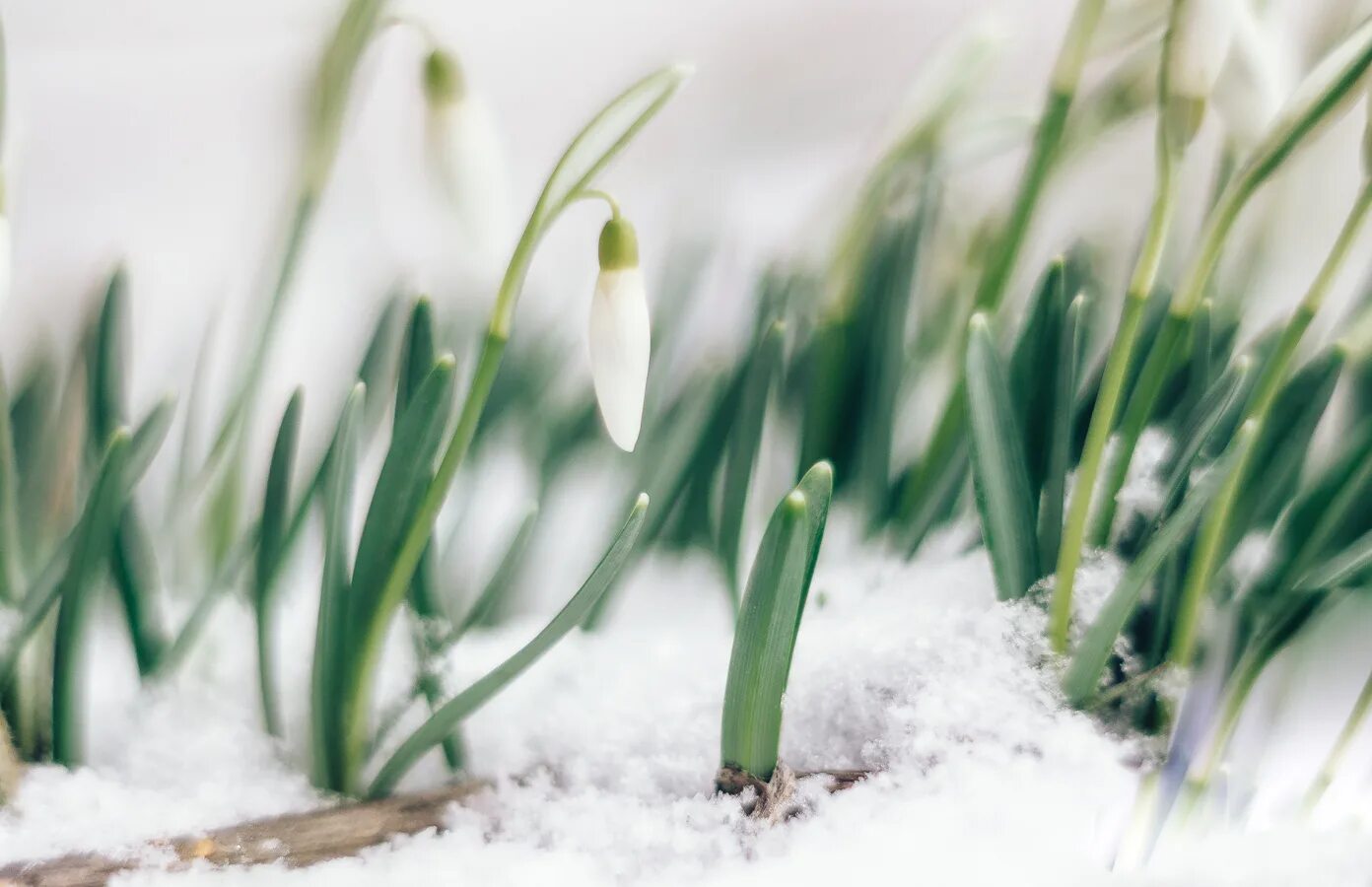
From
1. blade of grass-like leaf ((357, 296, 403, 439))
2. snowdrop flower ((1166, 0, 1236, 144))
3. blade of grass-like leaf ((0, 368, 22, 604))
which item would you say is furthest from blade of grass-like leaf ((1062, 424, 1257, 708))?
blade of grass-like leaf ((0, 368, 22, 604))

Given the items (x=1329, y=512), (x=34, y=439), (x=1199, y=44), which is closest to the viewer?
(x=1199, y=44)

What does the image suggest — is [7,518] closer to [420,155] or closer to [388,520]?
[388,520]

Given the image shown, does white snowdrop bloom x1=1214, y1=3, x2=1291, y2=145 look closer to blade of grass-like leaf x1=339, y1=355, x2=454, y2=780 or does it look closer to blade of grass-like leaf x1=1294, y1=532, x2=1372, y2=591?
blade of grass-like leaf x1=1294, y1=532, x2=1372, y2=591

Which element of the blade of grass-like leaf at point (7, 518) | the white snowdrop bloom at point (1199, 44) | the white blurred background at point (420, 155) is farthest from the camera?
the white blurred background at point (420, 155)

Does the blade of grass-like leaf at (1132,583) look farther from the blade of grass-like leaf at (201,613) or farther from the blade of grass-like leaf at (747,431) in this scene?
the blade of grass-like leaf at (201,613)

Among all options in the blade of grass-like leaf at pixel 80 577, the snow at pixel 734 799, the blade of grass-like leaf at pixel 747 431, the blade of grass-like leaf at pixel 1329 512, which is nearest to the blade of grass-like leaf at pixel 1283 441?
the blade of grass-like leaf at pixel 1329 512

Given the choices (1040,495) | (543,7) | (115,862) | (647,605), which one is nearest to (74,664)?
(115,862)

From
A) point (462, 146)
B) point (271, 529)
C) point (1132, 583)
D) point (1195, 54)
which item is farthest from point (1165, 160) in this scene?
point (271, 529)
